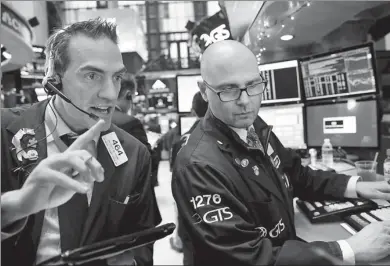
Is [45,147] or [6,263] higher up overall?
[45,147]

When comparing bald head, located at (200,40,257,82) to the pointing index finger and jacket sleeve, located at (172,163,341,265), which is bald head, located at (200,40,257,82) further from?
the pointing index finger

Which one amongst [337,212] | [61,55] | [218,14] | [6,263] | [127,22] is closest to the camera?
[6,263]

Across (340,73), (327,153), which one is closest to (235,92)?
(327,153)

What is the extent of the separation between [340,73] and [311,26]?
7.17 ft

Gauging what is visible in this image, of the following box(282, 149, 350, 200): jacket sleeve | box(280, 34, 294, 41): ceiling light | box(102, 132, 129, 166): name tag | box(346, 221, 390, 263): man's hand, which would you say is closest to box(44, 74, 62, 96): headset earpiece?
box(102, 132, 129, 166): name tag

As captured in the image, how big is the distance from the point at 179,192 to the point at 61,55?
22.9 inches

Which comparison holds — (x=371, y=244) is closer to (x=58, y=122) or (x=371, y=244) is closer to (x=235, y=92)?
(x=235, y=92)

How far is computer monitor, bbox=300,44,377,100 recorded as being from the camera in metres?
2.21

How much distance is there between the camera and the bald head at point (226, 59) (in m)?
1.17

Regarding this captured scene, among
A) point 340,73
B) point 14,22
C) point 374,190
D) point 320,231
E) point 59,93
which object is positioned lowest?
point 320,231

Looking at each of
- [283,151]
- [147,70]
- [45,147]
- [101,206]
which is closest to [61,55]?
[45,147]

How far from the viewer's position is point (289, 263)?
0.90m

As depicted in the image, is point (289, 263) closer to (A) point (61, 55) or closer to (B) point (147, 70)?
(A) point (61, 55)

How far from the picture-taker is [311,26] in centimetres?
428
